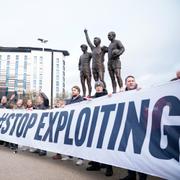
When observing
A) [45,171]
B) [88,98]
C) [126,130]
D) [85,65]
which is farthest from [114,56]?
[126,130]

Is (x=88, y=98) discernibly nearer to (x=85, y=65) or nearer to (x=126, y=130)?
(x=126, y=130)

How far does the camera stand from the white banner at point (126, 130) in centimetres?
410

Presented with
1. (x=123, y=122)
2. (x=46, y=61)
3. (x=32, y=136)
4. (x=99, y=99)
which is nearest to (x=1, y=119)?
(x=32, y=136)

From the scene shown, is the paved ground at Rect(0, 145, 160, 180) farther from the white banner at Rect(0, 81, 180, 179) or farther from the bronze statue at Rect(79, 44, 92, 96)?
the bronze statue at Rect(79, 44, 92, 96)

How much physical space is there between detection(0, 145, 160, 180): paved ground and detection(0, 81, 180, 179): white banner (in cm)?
37

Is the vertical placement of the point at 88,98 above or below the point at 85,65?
below

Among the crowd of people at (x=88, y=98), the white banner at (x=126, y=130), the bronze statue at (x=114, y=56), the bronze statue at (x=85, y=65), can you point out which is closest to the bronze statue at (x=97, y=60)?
the bronze statue at (x=85, y=65)

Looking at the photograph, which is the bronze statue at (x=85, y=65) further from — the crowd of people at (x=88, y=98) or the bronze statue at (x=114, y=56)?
the crowd of people at (x=88, y=98)

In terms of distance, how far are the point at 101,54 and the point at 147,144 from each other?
6244 mm

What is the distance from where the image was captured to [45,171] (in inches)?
239

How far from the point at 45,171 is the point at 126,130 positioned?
2127 millimetres

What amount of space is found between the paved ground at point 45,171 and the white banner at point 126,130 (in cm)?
37

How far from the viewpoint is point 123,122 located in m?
5.03

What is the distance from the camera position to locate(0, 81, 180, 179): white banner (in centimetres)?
410
